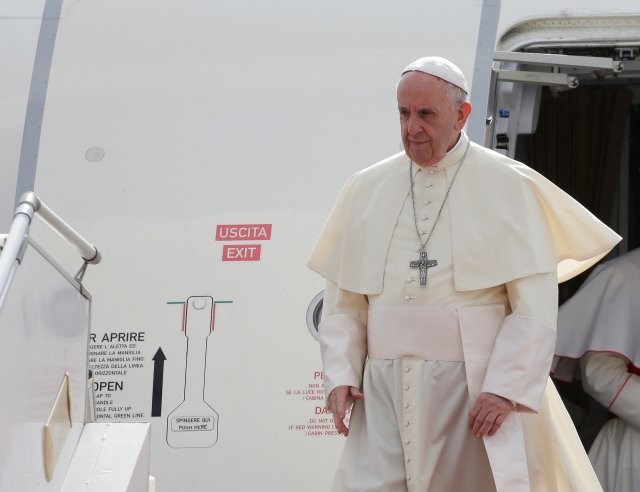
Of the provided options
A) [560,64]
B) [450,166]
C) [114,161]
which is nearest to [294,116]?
[114,161]

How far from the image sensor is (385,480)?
10.2 feet

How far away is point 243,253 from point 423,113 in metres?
1.53

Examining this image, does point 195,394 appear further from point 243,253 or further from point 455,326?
point 455,326

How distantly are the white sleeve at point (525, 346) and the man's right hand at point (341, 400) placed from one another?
1.21ft

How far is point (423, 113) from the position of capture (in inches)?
125

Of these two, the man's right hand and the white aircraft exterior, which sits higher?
the white aircraft exterior

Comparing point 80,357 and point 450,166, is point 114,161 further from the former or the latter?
point 450,166

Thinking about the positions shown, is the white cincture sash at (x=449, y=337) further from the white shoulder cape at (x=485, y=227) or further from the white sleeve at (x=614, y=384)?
the white sleeve at (x=614, y=384)

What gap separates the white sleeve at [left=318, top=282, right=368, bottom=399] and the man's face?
478mm

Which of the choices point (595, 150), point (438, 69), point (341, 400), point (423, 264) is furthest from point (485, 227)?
point (595, 150)

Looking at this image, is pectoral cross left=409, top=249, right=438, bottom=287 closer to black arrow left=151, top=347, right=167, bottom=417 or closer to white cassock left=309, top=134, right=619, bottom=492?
white cassock left=309, top=134, right=619, bottom=492

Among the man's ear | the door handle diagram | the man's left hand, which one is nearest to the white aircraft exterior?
the door handle diagram

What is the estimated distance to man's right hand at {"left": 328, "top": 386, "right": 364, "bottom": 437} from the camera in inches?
126

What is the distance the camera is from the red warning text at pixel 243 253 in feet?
14.9
